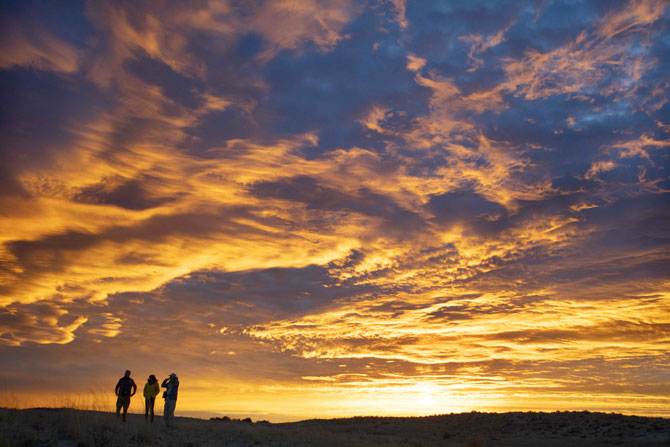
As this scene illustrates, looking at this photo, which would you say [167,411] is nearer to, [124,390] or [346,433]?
[124,390]

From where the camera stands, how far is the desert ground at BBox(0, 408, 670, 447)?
18812mm

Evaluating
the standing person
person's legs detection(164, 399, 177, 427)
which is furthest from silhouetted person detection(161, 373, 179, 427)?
the standing person

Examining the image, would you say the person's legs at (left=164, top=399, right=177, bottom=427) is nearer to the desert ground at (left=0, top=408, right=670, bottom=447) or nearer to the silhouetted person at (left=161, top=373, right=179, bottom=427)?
the silhouetted person at (left=161, top=373, right=179, bottom=427)

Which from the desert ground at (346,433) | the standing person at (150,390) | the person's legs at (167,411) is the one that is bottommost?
the desert ground at (346,433)

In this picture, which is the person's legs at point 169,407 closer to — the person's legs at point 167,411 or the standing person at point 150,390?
the person's legs at point 167,411

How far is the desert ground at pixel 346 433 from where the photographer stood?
61.7 ft

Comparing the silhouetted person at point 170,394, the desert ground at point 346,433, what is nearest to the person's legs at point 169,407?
the silhouetted person at point 170,394

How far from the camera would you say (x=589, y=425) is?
42.8 meters

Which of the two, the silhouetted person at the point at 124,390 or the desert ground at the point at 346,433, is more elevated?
the silhouetted person at the point at 124,390

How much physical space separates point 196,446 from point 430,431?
33092mm

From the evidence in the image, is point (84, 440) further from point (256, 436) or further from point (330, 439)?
point (330, 439)

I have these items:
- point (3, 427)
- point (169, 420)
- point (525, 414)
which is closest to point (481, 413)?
point (525, 414)

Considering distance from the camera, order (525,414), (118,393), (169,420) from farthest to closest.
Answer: (525,414) < (169,420) < (118,393)

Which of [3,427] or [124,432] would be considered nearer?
[3,427]
